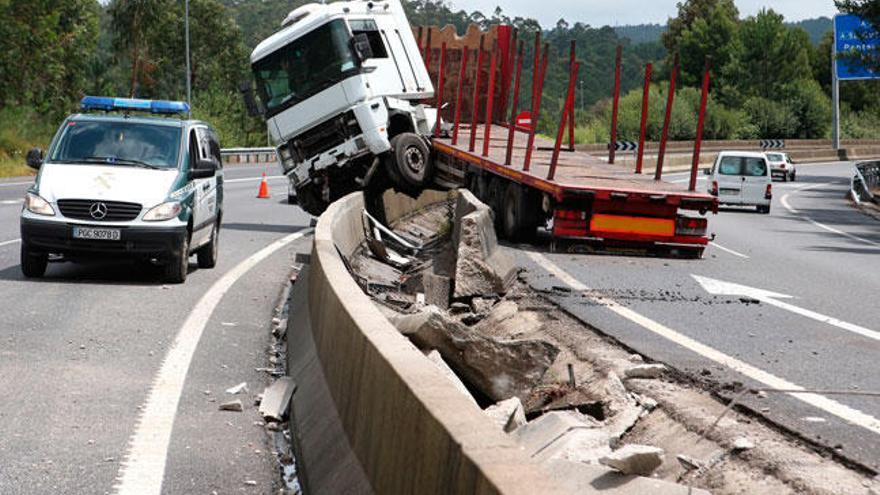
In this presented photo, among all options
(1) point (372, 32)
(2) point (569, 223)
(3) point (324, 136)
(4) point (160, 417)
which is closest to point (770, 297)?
(2) point (569, 223)

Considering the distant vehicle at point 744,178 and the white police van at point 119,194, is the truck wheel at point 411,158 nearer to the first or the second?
the white police van at point 119,194

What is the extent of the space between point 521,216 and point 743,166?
60.1ft

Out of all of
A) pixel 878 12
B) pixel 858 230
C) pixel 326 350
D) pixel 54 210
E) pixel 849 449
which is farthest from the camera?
pixel 878 12

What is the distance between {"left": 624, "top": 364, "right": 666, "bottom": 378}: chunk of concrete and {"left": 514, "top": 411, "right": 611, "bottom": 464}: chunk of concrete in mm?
1458

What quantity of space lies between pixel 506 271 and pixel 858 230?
2054cm

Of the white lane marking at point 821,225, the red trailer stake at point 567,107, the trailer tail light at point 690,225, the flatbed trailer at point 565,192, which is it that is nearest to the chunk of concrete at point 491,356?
the flatbed trailer at point 565,192

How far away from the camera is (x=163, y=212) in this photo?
14.9 meters

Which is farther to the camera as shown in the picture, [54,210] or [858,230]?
[858,230]

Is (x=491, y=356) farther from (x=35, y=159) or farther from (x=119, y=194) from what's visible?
(x=35, y=159)

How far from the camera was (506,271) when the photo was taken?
1555cm

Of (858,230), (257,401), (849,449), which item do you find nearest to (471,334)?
(257,401)

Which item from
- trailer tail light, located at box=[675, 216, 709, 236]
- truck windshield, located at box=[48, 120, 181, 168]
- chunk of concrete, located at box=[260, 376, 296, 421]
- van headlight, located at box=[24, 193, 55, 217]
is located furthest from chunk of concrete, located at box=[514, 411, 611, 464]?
trailer tail light, located at box=[675, 216, 709, 236]

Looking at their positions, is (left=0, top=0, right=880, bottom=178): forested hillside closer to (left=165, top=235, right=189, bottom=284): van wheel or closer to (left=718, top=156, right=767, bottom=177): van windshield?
(left=718, top=156, right=767, bottom=177): van windshield

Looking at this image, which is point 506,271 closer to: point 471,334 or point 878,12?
point 471,334
